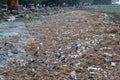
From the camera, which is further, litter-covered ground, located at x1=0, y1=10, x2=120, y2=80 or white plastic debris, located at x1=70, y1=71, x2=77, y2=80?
litter-covered ground, located at x1=0, y1=10, x2=120, y2=80

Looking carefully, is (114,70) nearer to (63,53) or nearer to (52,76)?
(52,76)

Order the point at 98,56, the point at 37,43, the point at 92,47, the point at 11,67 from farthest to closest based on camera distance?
the point at 37,43
the point at 92,47
the point at 98,56
the point at 11,67

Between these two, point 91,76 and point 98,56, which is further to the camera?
point 98,56

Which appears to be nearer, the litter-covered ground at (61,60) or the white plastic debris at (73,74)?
the white plastic debris at (73,74)

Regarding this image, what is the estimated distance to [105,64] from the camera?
9703 millimetres

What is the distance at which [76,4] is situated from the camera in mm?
91938

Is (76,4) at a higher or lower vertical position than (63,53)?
lower

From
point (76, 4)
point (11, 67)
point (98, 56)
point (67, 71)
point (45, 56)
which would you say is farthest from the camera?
point (76, 4)

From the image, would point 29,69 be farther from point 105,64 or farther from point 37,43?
point 37,43

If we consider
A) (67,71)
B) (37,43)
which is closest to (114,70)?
(67,71)

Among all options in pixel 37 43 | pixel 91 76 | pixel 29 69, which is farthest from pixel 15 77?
pixel 37 43

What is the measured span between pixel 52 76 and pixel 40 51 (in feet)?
11.7

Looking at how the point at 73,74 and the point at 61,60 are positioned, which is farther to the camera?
the point at 61,60

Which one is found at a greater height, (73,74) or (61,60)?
(73,74)
